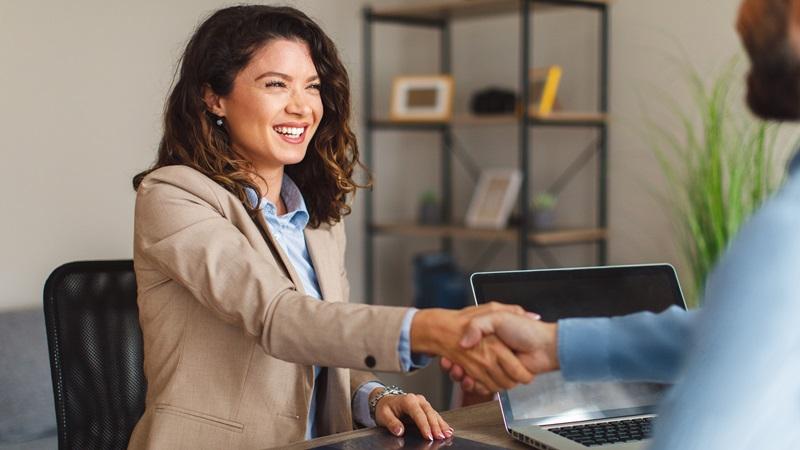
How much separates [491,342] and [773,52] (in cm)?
65

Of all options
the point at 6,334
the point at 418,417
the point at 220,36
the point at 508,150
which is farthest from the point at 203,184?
the point at 508,150

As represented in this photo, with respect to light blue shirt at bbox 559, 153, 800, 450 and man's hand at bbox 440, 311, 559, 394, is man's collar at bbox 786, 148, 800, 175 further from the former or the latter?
man's hand at bbox 440, 311, 559, 394

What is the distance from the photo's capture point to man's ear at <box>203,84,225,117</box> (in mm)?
1921

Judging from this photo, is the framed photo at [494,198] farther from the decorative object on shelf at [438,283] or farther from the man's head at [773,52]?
the man's head at [773,52]

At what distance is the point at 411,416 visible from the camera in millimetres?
1707

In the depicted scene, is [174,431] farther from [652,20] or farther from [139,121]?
[652,20]

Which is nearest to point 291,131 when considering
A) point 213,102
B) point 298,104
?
point 298,104

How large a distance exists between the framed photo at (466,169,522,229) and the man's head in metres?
2.98

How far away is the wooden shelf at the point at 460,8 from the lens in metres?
3.85

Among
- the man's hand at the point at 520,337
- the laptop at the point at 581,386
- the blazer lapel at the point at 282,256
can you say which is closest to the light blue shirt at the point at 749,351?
the man's hand at the point at 520,337

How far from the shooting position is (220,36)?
1874mm

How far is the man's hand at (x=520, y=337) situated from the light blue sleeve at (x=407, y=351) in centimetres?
4

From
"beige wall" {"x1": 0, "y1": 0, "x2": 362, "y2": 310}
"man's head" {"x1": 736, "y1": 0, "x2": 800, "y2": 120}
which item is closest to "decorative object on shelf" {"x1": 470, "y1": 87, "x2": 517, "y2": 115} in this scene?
"beige wall" {"x1": 0, "y1": 0, "x2": 362, "y2": 310}

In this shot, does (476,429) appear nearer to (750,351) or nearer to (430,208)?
(750,351)
